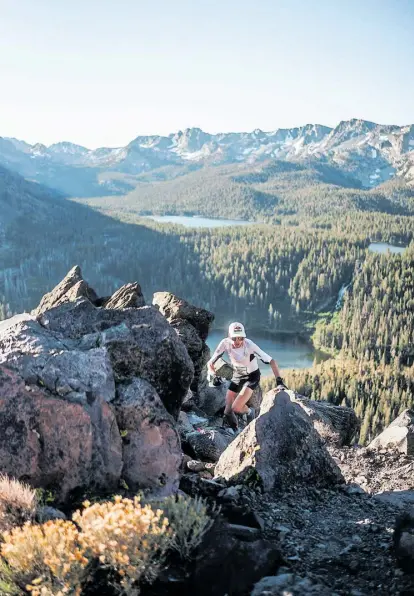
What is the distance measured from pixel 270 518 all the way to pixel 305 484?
2643 millimetres

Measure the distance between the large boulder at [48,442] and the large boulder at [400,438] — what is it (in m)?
14.4

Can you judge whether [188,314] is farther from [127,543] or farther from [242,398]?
[127,543]

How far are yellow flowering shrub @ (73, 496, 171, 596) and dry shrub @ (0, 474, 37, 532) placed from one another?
4.49 ft

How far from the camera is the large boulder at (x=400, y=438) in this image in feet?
68.0

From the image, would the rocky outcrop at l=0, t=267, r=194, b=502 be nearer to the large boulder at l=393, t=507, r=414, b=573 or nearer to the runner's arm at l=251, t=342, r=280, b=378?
the large boulder at l=393, t=507, r=414, b=573

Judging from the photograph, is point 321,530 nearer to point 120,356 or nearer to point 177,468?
point 177,468

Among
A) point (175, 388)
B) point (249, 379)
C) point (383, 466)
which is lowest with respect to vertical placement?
point (383, 466)

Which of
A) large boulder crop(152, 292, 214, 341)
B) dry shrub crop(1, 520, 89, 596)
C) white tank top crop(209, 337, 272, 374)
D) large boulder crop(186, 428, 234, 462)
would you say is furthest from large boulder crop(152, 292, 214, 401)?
dry shrub crop(1, 520, 89, 596)

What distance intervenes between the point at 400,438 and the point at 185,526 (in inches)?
606

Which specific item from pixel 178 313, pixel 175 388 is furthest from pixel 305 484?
pixel 178 313

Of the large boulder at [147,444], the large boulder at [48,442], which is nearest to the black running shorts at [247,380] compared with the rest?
the large boulder at [147,444]

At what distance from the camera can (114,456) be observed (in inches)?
413

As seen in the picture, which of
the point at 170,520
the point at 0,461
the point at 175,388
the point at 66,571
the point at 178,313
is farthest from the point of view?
the point at 178,313

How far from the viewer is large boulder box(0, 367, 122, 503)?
9.83 m
